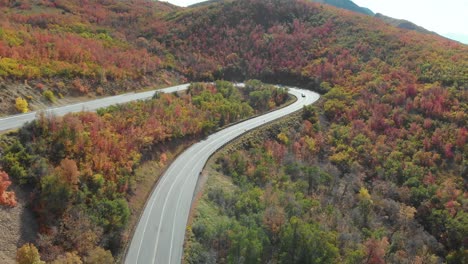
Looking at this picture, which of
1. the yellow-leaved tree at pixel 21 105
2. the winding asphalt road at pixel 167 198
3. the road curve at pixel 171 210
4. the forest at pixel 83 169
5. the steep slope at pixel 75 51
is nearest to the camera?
the forest at pixel 83 169

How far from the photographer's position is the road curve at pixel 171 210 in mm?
37781

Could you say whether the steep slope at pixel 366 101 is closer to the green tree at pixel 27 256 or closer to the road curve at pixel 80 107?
the green tree at pixel 27 256

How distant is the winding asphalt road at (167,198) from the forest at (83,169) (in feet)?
8.10

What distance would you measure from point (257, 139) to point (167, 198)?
26.6 m

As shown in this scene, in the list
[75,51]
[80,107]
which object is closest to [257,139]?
[80,107]

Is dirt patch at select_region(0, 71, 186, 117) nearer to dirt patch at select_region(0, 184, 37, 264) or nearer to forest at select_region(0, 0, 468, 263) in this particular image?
forest at select_region(0, 0, 468, 263)

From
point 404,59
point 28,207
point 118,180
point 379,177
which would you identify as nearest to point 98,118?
point 118,180

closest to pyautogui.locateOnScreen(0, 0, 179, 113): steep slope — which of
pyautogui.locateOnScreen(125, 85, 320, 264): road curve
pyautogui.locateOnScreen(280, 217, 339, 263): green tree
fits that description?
pyautogui.locateOnScreen(125, 85, 320, 264): road curve

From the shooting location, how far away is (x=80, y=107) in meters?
56.7

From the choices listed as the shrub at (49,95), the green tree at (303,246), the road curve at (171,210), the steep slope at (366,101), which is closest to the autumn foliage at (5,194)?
the road curve at (171,210)

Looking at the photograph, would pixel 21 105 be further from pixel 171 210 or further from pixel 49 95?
pixel 171 210

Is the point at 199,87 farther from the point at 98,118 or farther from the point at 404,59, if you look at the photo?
the point at 404,59

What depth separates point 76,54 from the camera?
2736 inches

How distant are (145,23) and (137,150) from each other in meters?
77.7
